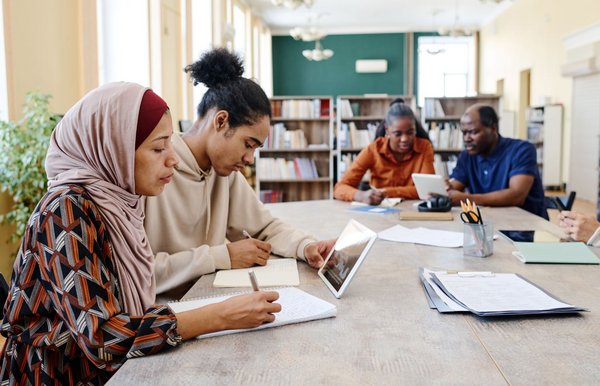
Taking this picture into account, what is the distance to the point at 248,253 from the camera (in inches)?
73.4

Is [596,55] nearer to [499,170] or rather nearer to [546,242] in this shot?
[499,170]

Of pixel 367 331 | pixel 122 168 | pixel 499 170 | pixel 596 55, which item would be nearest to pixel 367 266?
pixel 367 331

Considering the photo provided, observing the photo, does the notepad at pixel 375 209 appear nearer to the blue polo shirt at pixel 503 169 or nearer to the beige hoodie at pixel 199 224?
the blue polo shirt at pixel 503 169

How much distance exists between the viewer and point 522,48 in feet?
41.6

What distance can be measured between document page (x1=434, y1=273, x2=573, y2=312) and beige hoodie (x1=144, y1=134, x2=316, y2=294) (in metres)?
0.56

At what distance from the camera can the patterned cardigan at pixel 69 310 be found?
1101 millimetres

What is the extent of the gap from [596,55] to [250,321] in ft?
29.8

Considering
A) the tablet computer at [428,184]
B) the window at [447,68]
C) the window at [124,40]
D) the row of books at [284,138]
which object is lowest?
the tablet computer at [428,184]

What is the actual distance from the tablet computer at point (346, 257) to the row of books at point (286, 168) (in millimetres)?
5542

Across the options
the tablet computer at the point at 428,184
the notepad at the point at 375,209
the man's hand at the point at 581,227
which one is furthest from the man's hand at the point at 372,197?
the man's hand at the point at 581,227

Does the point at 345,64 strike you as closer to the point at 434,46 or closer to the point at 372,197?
the point at 434,46

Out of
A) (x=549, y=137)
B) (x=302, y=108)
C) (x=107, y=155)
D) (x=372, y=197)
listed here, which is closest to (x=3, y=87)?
(x=372, y=197)

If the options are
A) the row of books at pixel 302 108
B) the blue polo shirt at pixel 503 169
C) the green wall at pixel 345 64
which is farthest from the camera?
the green wall at pixel 345 64

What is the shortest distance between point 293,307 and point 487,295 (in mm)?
474
